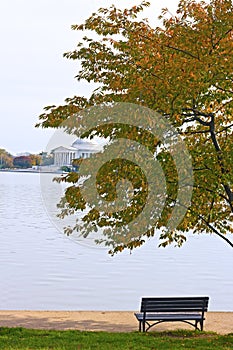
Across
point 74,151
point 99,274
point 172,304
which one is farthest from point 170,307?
point 99,274

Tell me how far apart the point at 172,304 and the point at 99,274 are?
1499cm

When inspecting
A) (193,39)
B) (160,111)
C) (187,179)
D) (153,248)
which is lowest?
(153,248)

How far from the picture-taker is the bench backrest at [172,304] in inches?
525

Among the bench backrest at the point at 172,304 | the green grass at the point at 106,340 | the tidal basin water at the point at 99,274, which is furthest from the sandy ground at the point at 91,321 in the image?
the tidal basin water at the point at 99,274

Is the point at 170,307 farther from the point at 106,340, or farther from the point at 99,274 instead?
the point at 99,274

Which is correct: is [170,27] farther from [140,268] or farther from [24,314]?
[140,268]

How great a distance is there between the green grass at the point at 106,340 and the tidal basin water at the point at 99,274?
7.11 m

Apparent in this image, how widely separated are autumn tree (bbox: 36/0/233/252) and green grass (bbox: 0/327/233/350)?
7.43 ft

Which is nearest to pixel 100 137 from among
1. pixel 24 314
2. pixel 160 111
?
→ pixel 160 111

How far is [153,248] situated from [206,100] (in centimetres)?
2806

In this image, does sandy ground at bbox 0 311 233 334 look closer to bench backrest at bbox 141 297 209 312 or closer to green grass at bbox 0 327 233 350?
bench backrest at bbox 141 297 209 312

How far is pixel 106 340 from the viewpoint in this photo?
12023mm

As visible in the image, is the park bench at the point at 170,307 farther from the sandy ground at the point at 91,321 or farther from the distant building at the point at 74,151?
the distant building at the point at 74,151

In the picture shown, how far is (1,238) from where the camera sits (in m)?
40.0
